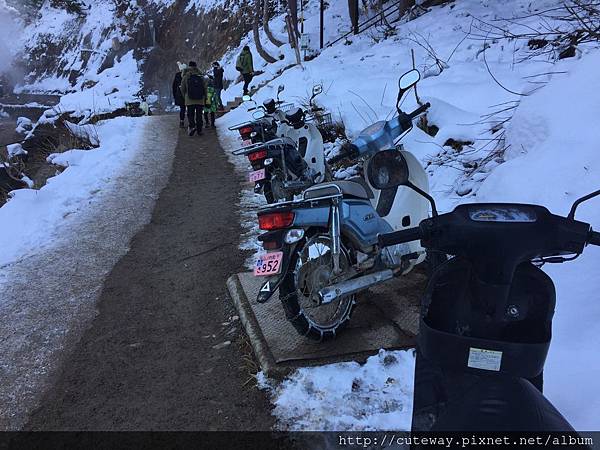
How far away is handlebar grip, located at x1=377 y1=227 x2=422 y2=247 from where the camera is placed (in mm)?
1595

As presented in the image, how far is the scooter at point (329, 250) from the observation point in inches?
122

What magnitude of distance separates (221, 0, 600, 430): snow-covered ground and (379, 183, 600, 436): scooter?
39.5 inches

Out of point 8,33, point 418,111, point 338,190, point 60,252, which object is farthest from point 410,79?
point 8,33

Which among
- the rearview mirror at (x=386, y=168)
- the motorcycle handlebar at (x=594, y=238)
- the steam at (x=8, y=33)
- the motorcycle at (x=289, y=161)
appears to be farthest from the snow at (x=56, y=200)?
the steam at (x=8, y=33)

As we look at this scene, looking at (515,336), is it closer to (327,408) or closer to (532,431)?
(532,431)

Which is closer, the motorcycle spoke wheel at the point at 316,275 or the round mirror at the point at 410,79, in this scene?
the motorcycle spoke wheel at the point at 316,275

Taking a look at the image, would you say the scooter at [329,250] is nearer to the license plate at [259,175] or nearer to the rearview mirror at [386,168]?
the rearview mirror at [386,168]

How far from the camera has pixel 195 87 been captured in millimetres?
12008

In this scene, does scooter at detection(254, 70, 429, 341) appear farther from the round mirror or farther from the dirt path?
the dirt path

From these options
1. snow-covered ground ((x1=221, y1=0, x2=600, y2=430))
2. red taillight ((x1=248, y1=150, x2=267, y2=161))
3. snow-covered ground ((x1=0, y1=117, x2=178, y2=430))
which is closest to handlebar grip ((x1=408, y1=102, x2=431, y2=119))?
snow-covered ground ((x1=221, y1=0, x2=600, y2=430))

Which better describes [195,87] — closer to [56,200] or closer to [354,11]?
[56,200]

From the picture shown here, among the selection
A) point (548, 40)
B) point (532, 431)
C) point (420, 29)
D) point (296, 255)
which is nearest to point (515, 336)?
point (532, 431)

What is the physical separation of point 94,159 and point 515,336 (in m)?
9.13

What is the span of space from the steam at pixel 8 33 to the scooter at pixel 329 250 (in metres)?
68.0
